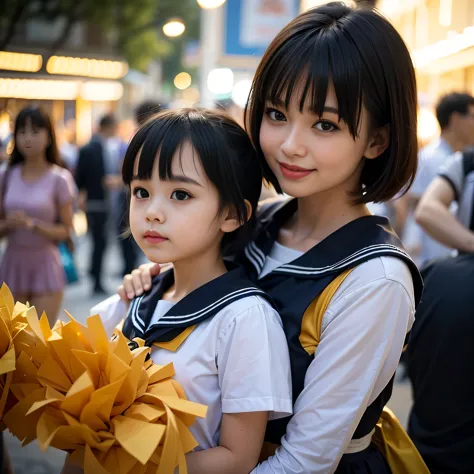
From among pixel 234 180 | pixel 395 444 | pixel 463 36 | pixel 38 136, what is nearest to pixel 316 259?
pixel 234 180

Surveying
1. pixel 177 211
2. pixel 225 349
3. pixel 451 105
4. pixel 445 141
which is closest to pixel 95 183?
pixel 445 141

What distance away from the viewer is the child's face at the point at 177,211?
5.08 ft

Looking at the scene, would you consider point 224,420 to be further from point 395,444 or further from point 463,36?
point 463,36

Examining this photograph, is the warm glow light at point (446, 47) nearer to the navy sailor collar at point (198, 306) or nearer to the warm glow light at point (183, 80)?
the navy sailor collar at point (198, 306)

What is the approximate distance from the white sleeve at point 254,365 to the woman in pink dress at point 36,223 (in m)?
2.57

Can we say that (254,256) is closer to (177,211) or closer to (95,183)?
(177,211)

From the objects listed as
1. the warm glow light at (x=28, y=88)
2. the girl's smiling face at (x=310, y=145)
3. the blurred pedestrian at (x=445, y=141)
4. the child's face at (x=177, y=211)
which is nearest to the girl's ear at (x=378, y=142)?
the girl's smiling face at (x=310, y=145)

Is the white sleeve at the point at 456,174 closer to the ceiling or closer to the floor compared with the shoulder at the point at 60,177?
closer to the ceiling

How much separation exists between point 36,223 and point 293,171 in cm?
281

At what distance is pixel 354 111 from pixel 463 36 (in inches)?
39.2

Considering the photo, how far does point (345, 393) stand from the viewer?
1.45 metres

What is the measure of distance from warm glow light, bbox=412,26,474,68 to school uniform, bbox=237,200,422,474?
0.70 metres

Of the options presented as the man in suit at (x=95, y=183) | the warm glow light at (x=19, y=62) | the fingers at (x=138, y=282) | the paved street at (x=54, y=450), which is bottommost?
the paved street at (x=54, y=450)

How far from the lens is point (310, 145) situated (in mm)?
1537
